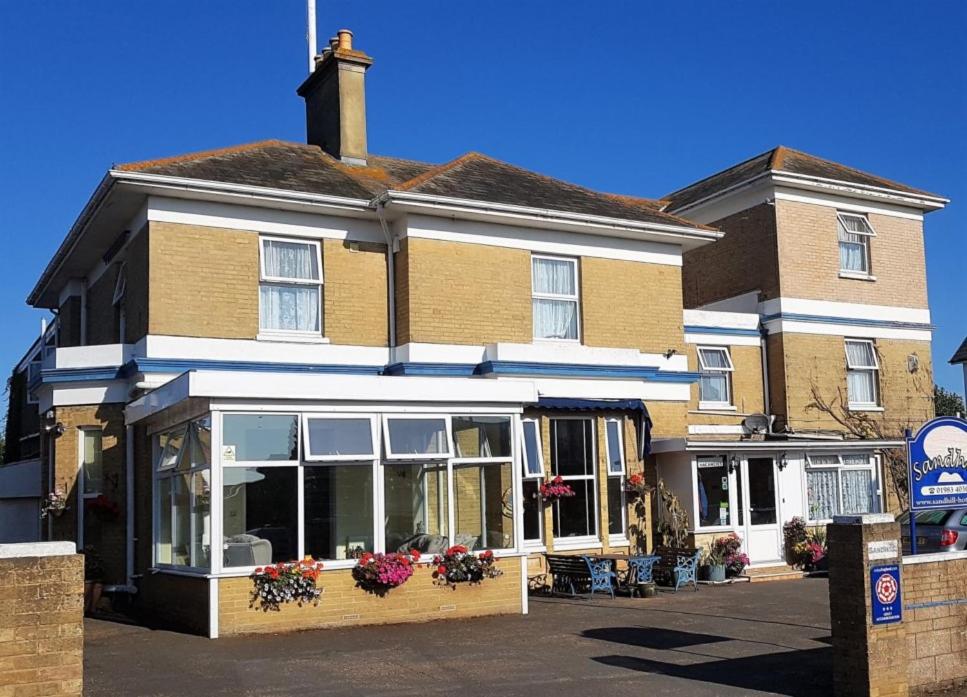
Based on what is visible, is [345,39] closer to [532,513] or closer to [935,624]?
[532,513]

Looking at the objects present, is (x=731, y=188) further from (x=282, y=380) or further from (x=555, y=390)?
(x=282, y=380)

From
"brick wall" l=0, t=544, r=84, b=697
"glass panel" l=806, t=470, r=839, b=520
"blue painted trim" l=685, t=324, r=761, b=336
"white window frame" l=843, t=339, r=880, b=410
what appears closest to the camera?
"brick wall" l=0, t=544, r=84, b=697

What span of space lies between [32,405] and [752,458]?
65.6ft

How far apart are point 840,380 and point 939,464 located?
12616 millimetres

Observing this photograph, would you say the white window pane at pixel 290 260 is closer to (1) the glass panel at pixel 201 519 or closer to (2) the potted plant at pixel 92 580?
(1) the glass panel at pixel 201 519

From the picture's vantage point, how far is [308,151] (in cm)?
1905

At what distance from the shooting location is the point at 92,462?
1633 centimetres

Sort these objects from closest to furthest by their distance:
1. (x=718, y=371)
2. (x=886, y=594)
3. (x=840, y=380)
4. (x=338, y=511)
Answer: (x=886, y=594) → (x=338, y=511) → (x=718, y=371) → (x=840, y=380)

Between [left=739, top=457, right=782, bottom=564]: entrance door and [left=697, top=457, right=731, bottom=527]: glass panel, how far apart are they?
1.29 ft

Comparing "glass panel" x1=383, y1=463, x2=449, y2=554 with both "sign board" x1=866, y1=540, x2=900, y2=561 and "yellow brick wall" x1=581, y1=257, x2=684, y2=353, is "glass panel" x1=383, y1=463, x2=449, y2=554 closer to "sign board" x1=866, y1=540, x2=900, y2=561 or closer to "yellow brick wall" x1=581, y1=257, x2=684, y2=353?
"yellow brick wall" x1=581, y1=257, x2=684, y2=353

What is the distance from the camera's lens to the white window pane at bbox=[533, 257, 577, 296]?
1816 cm

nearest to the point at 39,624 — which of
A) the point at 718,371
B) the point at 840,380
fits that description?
the point at 718,371

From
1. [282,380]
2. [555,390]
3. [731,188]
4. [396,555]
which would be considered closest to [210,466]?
[282,380]

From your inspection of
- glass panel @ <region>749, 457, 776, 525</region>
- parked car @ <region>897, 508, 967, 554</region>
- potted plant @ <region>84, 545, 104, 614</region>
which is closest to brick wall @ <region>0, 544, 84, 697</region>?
potted plant @ <region>84, 545, 104, 614</region>
